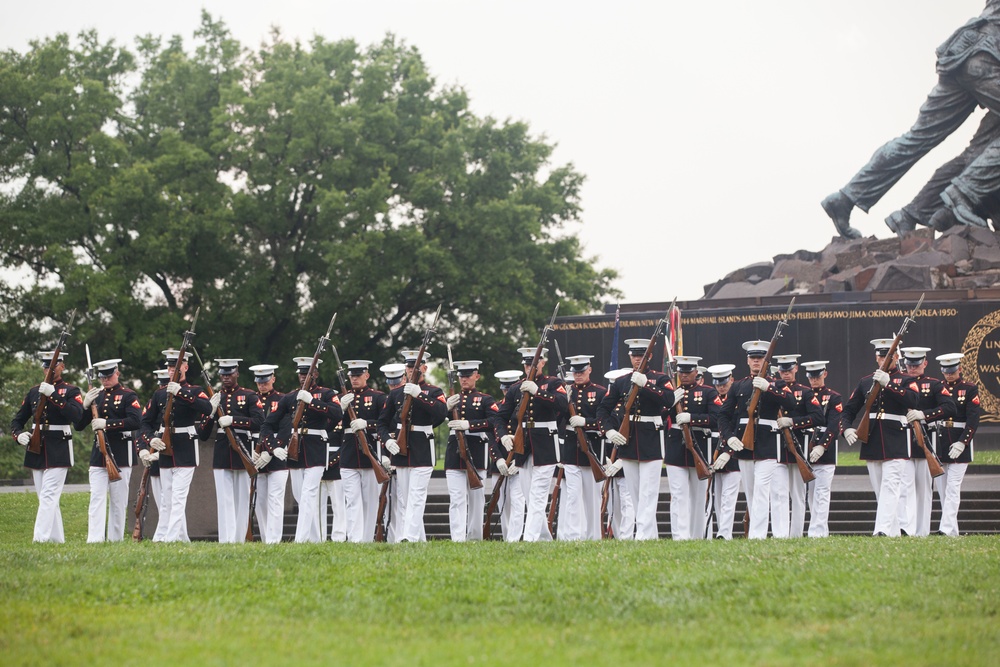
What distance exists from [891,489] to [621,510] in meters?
2.83

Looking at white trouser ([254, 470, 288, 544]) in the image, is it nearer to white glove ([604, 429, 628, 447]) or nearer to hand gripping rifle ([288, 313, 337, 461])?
hand gripping rifle ([288, 313, 337, 461])

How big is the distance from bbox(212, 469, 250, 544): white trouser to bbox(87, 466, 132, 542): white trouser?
1049mm

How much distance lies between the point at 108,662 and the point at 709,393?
8.13m

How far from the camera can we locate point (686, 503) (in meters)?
13.9

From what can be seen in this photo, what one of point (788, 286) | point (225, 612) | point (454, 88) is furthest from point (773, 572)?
point (454, 88)

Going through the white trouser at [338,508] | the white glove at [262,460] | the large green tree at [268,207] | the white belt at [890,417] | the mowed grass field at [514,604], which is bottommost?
the mowed grass field at [514,604]

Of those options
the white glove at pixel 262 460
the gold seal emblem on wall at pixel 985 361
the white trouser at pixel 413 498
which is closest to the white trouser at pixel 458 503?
the white trouser at pixel 413 498

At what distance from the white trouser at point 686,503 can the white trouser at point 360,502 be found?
3327 millimetres

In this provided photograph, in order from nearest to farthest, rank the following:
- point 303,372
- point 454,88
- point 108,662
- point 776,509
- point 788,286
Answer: point 108,662
point 776,509
point 303,372
point 788,286
point 454,88

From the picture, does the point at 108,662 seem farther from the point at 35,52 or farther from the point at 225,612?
the point at 35,52

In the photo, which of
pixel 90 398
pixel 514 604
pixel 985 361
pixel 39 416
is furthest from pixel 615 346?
pixel 514 604

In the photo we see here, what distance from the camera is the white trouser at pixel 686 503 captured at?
13.9 m

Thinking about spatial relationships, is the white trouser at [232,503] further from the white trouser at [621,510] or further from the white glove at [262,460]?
the white trouser at [621,510]

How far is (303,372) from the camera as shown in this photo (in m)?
15.4
